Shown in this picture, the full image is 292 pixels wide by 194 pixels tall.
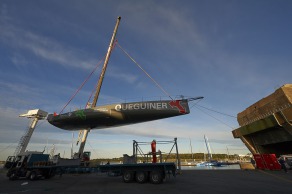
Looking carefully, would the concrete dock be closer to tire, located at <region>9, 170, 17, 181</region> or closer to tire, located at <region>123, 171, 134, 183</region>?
tire, located at <region>123, 171, 134, 183</region>

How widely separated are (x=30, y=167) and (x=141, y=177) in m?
11.8

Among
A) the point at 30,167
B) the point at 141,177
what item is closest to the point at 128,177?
Result: the point at 141,177

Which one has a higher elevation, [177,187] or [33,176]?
[33,176]

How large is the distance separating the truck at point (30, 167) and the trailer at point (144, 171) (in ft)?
24.1

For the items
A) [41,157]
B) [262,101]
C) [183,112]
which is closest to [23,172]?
[41,157]

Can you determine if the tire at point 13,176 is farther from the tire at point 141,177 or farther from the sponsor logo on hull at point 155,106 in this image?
the tire at point 141,177

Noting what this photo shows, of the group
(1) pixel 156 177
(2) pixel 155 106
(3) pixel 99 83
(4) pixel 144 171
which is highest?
(3) pixel 99 83

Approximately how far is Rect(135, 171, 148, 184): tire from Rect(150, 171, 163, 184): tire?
504 millimetres

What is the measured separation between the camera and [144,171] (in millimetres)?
13164

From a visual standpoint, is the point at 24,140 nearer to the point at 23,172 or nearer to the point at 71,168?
the point at 23,172

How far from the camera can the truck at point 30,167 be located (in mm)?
17719

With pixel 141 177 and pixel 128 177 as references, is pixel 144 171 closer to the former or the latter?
pixel 141 177

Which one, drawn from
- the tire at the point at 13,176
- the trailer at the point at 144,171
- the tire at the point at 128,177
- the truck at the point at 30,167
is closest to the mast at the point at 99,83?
the truck at the point at 30,167

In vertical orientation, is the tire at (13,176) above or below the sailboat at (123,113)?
below
